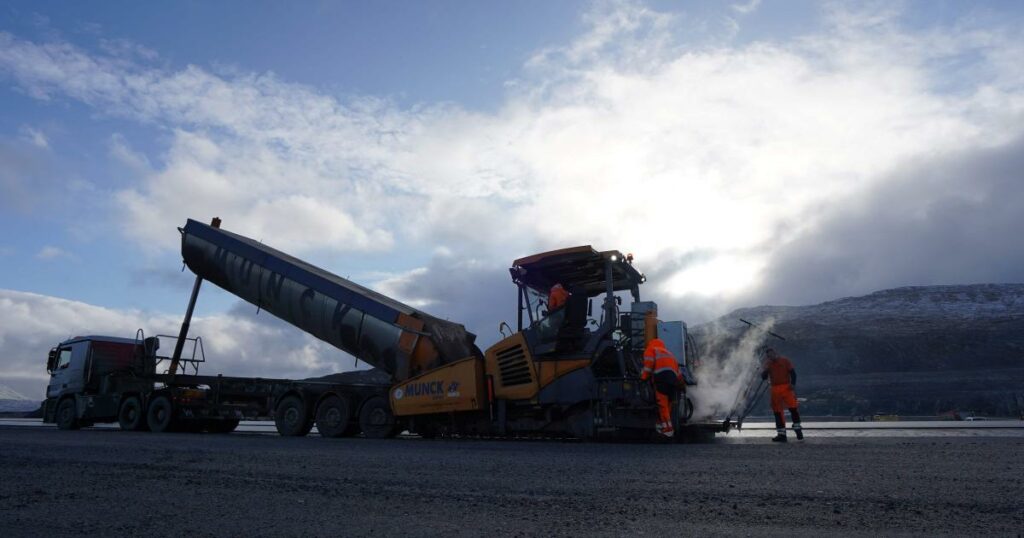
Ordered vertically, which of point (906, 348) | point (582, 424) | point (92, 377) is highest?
point (906, 348)

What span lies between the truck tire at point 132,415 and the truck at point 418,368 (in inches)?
1.3

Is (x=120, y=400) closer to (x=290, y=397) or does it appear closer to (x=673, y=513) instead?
(x=290, y=397)

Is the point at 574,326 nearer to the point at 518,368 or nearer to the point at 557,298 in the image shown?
the point at 557,298

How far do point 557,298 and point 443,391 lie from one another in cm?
266

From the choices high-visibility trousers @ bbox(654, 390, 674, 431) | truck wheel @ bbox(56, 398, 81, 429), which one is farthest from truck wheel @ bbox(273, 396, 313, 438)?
high-visibility trousers @ bbox(654, 390, 674, 431)

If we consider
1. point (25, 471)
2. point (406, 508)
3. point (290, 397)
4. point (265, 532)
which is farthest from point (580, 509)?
point (290, 397)

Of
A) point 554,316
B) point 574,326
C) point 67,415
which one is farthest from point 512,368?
point 67,415

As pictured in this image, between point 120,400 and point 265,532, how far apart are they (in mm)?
15080

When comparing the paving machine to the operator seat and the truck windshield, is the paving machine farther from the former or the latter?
the truck windshield

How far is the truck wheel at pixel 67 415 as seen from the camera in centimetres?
1709

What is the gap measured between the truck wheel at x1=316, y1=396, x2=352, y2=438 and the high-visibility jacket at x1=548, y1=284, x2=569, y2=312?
15.6 feet

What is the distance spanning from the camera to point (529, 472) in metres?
6.30

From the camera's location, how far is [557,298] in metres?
11.2

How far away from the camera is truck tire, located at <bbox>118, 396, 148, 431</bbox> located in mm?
16000
